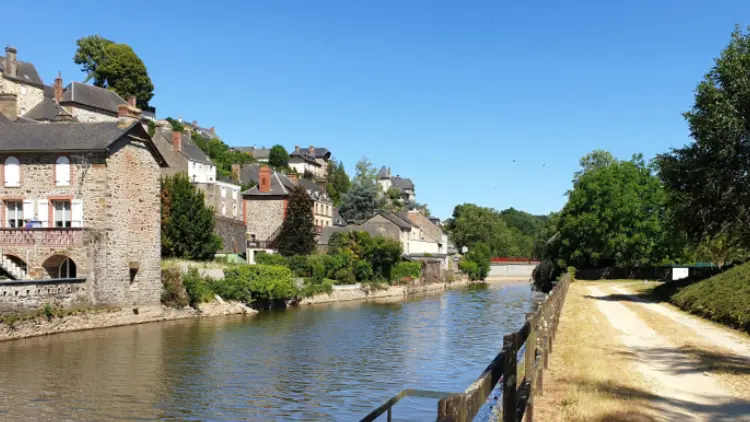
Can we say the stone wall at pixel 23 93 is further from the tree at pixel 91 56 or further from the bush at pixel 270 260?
the bush at pixel 270 260

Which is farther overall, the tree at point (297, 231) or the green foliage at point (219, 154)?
the green foliage at point (219, 154)

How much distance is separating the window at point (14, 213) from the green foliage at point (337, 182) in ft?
240

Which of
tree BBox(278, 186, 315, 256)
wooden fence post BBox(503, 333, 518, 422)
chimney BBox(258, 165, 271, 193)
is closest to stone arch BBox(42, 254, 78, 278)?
tree BBox(278, 186, 315, 256)

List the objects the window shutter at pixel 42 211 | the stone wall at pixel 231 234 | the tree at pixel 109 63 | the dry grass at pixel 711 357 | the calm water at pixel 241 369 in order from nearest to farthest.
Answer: the dry grass at pixel 711 357 → the calm water at pixel 241 369 → the window shutter at pixel 42 211 → the stone wall at pixel 231 234 → the tree at pixel 109 63

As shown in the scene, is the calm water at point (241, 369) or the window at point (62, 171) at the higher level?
the window at point (62, 171)

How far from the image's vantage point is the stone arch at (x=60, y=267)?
31.7m

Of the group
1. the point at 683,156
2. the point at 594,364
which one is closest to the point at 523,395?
the point at 594,364

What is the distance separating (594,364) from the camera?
12625 mm

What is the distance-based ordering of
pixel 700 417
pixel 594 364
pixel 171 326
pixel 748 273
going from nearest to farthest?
pixel 700 417, pixel 594 364, pixel 748 273, pixel 171 326

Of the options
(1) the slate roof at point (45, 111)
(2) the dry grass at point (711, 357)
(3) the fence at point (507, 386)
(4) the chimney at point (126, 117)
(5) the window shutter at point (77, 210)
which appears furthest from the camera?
(1) the slate roof at point (45, 111)

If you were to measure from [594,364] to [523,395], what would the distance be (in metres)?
5.37

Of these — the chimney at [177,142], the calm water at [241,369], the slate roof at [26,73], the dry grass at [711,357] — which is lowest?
the calm water at [241,369]

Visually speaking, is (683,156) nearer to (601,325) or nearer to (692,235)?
(692,235)

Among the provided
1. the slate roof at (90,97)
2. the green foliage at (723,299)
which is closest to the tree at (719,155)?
the green foliage at (723,299)
